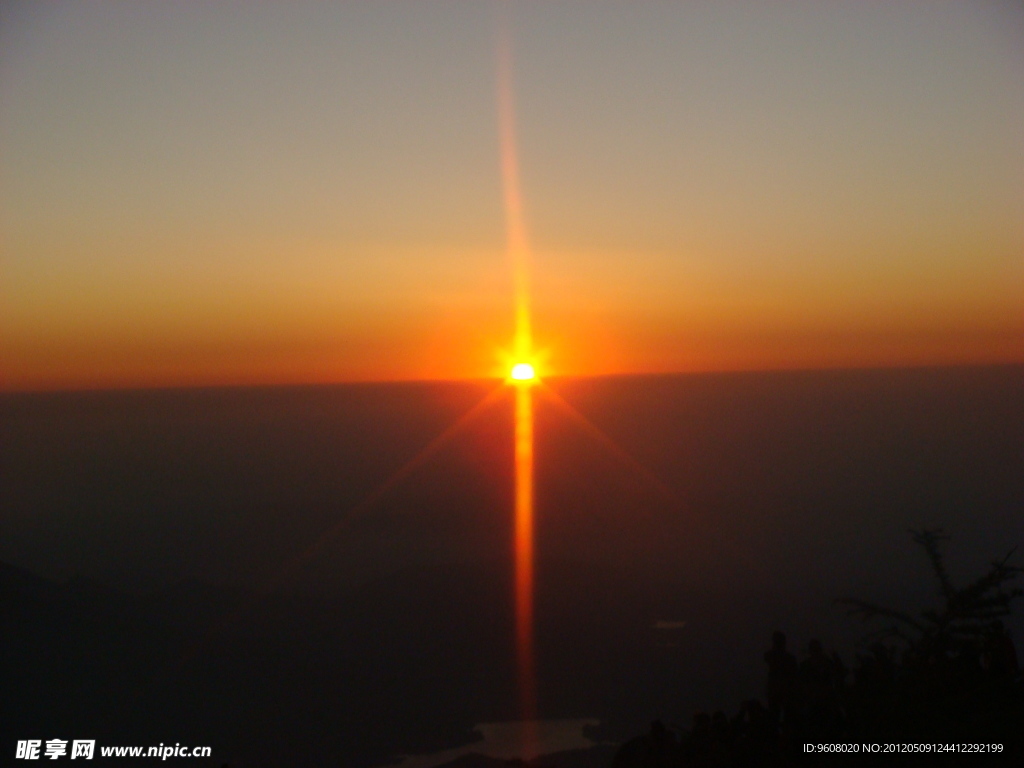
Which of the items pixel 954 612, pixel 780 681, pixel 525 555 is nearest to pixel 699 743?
pixel 780 681

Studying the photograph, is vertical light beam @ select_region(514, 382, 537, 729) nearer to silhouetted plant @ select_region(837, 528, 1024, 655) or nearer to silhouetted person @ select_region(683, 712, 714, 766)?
silhouetted person @ select_region(683, 712, 714, 766)

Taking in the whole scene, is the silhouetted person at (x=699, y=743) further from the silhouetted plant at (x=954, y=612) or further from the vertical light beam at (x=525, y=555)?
the vertical light beam at (x=525, y=555)

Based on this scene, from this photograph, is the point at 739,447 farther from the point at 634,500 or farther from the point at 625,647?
the point at 625,647

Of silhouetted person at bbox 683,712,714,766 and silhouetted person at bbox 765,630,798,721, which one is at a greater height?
silhouetted person at bbox 765,630,798,721

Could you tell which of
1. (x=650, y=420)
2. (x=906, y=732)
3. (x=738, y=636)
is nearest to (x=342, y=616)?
(x=738, y=636)

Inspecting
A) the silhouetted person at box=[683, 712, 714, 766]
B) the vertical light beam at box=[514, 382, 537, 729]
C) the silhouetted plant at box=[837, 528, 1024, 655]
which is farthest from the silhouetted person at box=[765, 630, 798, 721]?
the vertical light beam at box=[514, 382, 537, 729]

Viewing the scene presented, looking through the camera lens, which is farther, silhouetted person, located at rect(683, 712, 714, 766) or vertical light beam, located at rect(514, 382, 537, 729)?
vertical light beam, located at rect(514, 382, 537, 729)

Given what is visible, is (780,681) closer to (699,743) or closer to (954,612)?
(699,743)

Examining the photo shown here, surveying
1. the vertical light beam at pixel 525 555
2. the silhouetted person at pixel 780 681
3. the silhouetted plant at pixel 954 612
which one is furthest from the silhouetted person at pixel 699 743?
the vertical light beam at pixel 525 555
